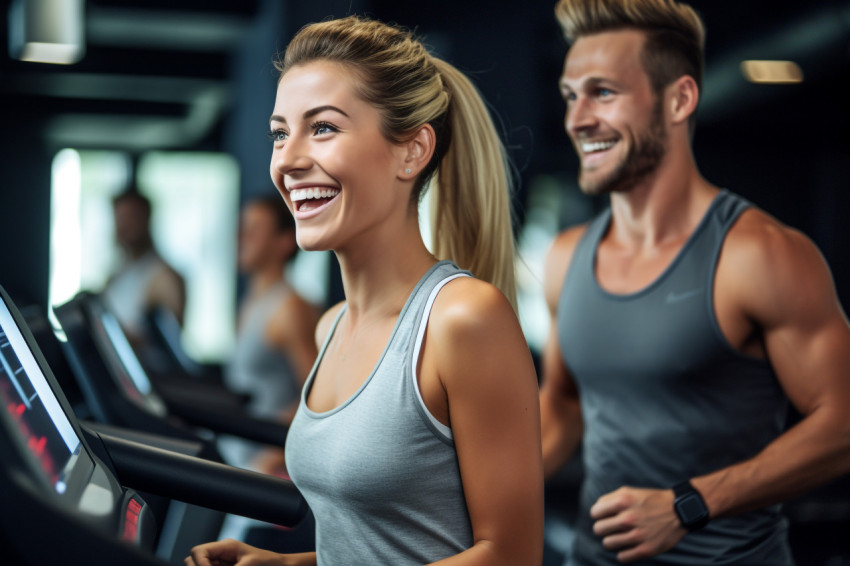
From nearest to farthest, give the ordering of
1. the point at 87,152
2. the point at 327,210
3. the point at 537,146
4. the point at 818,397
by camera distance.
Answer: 1. the point at 327,210
2. the point at 818,397
3. the point at 537,146
4. the point at 87,152

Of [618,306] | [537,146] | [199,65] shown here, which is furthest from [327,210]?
[199,65]

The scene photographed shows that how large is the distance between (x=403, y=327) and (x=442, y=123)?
32 cm

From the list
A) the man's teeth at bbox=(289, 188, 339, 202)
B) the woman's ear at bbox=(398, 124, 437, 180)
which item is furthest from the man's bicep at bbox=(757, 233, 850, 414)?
the man's teeth at bbox=(289, 188, 339, 202)

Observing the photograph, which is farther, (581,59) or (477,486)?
(581,59)

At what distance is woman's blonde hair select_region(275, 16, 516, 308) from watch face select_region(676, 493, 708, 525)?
1.34 feet

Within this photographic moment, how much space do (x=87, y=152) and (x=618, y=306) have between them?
8.80 m

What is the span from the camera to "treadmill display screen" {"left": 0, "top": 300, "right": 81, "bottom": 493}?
693 mm

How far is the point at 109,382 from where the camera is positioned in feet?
5.20

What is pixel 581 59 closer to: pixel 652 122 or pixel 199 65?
pixel 652 122

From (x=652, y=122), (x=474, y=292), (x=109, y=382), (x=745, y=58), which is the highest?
(x=745, y=58)

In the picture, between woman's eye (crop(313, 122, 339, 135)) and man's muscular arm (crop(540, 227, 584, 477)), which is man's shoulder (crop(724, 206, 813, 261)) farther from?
woman's eye (crop(313, 122, 339, 135))

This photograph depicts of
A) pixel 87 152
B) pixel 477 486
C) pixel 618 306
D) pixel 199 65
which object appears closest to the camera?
pixel 477 486

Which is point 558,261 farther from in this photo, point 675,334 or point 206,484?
point 206,484

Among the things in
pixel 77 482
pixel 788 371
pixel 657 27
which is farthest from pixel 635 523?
pixel 657 27
